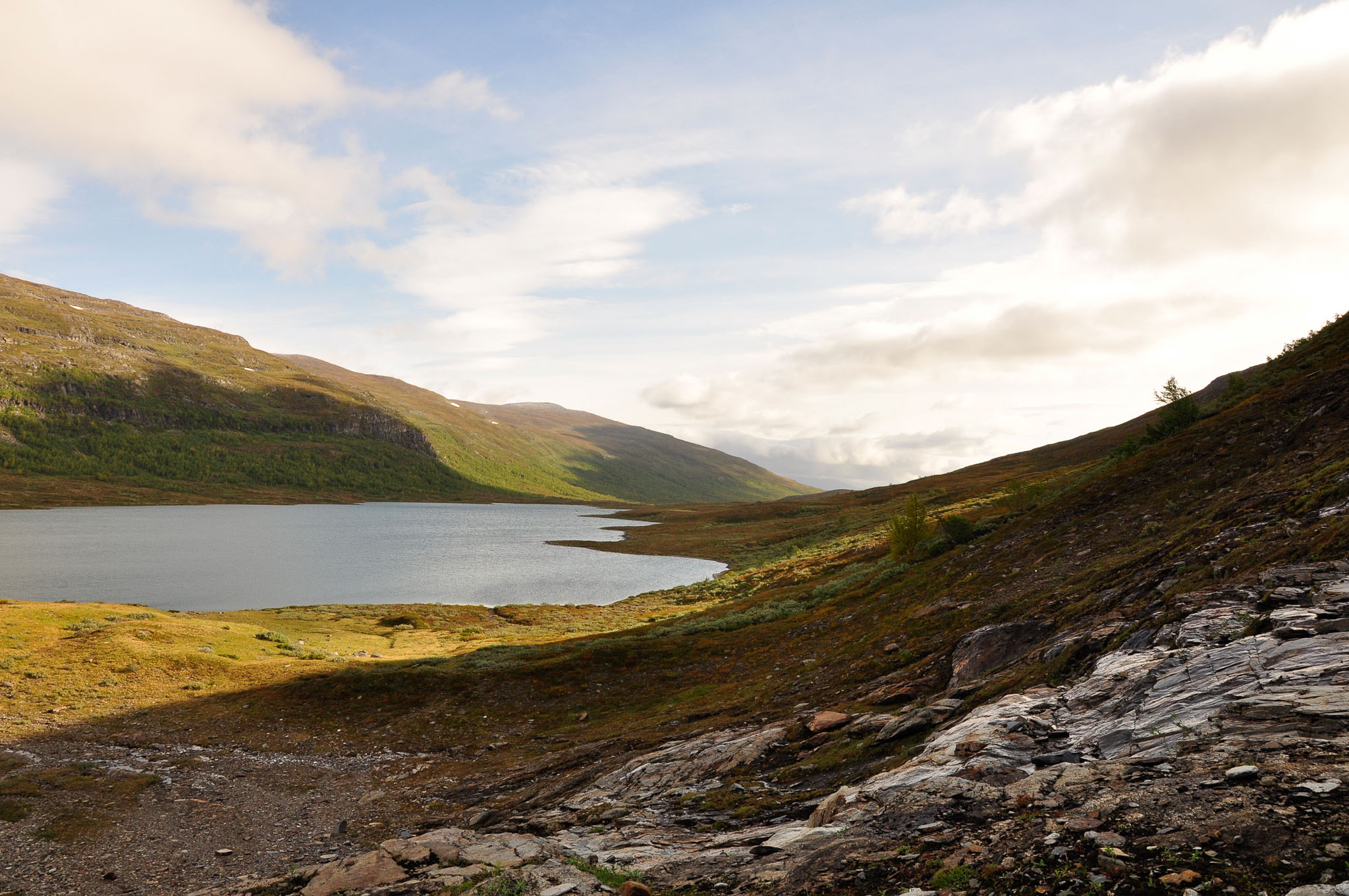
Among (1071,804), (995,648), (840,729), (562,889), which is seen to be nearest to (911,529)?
(995,648)

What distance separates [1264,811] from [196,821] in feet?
92.8

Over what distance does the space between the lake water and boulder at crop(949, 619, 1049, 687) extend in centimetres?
7167

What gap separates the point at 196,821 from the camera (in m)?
21.1

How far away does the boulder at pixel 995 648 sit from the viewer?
18578 mm

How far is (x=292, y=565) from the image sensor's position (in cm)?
9906

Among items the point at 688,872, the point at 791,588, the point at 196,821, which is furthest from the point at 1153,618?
the point at 791,588

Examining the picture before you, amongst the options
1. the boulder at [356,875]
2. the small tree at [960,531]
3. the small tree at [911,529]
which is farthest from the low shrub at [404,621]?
the boulder at [356,875]

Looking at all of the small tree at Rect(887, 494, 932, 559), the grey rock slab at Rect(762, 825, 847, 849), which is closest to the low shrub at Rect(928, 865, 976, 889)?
the grey rock slab at Rect(762, 825, 847, 849)

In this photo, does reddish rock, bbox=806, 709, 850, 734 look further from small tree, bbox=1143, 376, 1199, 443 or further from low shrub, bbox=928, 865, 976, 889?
small tree, bbox=1143, 376, 1199, 443

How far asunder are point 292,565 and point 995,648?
10785 centimetres

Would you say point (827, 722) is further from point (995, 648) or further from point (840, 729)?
point (995, 648)

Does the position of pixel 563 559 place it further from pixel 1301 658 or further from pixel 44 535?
pixel 1301 658

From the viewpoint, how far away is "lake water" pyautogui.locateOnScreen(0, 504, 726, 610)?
250 ft

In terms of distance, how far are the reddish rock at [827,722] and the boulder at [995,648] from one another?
3455 mm
